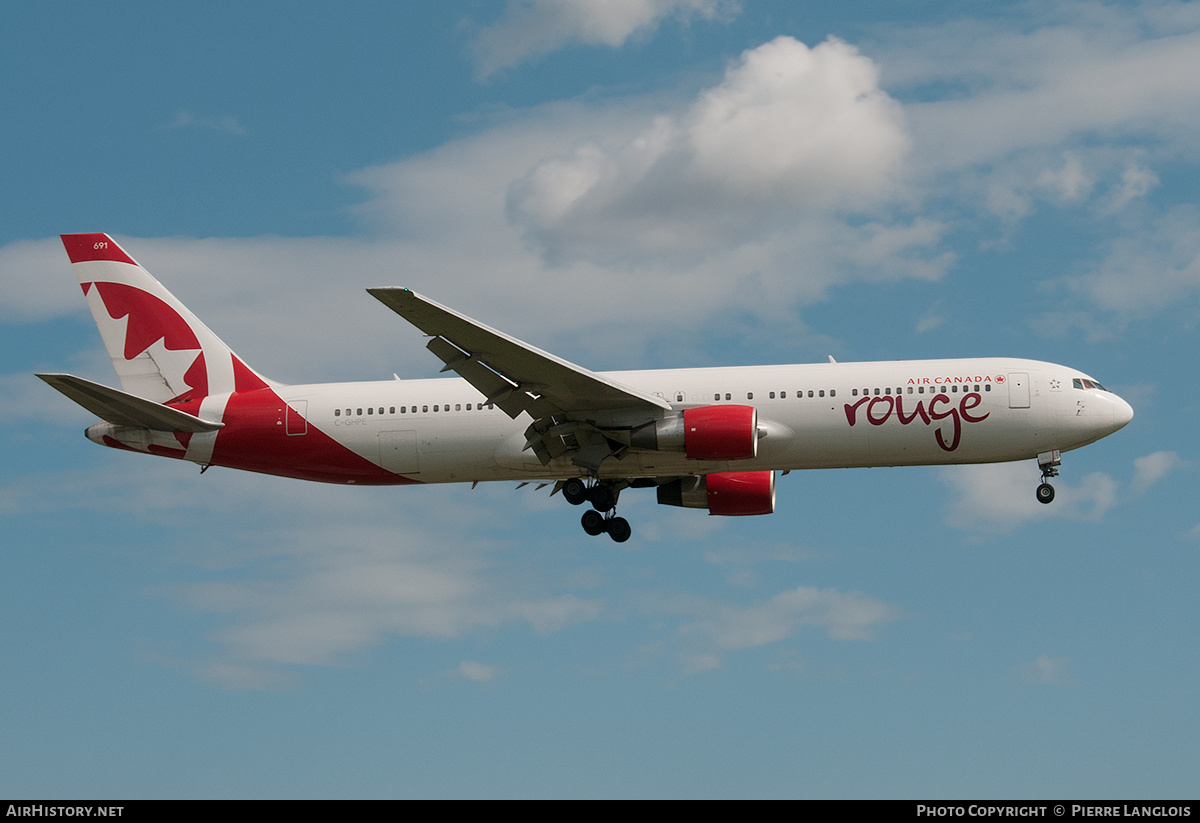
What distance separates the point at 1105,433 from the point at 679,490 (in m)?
13.1

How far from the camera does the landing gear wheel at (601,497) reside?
3775cm

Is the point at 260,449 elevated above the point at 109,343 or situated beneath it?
situated beneath

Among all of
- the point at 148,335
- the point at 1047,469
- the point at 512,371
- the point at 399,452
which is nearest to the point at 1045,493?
the point at 1047,469

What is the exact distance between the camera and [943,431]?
115 ft

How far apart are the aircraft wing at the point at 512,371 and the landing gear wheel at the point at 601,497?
128 inches

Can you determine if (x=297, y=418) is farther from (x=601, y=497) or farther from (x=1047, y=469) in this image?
(x=1047, y=469)

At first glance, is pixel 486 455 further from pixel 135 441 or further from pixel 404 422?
pixel 135 441

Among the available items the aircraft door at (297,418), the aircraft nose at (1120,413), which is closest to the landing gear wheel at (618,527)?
the aircraft door at (297,418)

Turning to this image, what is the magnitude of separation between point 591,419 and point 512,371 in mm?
2867

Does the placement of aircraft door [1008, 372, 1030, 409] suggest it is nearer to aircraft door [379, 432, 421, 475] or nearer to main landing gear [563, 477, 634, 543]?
main landing gear [563, 477, 634, 543]

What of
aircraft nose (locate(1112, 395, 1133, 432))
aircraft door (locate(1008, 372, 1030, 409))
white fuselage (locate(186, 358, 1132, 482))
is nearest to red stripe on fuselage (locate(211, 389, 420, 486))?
white fuselage (locate(186, 358, 1132, 482))

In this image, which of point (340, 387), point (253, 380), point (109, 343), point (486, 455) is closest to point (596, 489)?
point (486, 455)

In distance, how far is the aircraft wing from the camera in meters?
32.0

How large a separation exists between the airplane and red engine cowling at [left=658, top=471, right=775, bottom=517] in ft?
6.60
